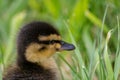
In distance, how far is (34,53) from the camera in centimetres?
419

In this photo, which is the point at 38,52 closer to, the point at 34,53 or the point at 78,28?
the point at 34,53

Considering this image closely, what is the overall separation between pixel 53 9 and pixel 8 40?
0.68 metres

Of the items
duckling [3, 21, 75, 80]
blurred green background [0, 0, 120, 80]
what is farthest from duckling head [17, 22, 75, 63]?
blurred green background [0, 0, 120, 80]

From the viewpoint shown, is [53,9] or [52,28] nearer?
[52,28]

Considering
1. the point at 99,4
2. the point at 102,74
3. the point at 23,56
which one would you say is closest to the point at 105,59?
the point at 102,74

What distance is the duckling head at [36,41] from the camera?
4.17 metres

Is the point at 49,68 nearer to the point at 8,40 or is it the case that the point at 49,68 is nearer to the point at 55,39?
the point at 55,39

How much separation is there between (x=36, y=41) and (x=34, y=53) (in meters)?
0.08

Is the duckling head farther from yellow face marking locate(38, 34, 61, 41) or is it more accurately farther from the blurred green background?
the blurred green background

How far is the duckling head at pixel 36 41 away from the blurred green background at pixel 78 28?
4.1 inches

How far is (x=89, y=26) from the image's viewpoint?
5.68 meters

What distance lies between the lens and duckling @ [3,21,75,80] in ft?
13.5

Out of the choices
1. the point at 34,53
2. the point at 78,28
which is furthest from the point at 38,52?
the point at 78,28

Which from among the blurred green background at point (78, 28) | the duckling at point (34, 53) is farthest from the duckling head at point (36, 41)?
the blurred green background at point (78, 28)
